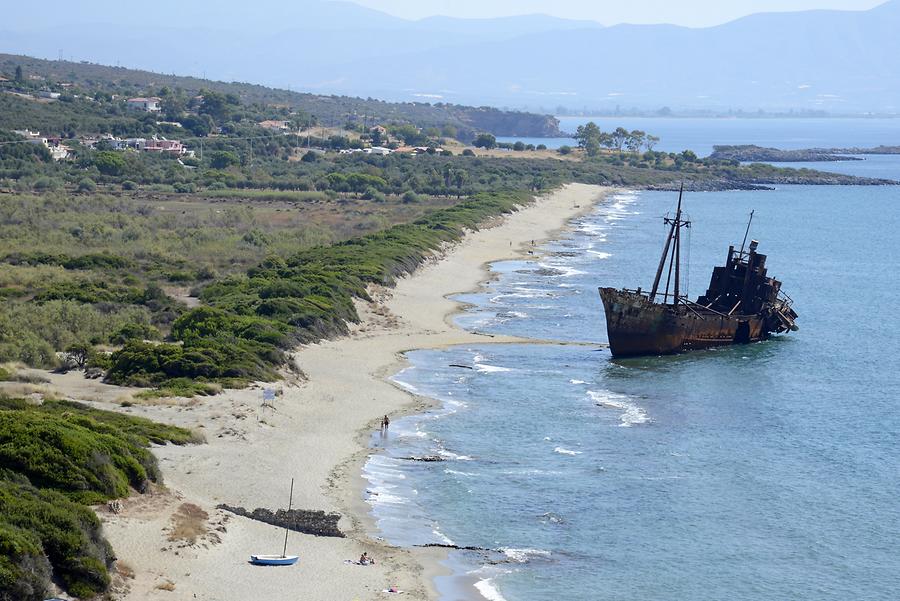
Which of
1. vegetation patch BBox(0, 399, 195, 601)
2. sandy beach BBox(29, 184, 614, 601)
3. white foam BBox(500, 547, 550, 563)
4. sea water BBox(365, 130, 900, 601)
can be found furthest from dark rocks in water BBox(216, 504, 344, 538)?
white foam BBox(500, 547, 550, 563)

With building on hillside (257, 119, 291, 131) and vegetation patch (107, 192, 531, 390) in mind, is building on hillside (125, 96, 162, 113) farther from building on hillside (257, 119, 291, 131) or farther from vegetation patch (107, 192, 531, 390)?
vegetation patch (107, 192, 531, 390)

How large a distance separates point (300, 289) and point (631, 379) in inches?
626

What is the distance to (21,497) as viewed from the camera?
24.5 metres

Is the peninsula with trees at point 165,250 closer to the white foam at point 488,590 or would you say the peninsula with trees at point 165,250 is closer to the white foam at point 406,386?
the white foam at point 406,386

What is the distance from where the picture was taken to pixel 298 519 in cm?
2991

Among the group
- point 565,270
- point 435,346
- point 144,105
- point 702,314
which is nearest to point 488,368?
point 435,346

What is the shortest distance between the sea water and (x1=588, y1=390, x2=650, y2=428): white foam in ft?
0.37

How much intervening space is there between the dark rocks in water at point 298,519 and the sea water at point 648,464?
1.37m

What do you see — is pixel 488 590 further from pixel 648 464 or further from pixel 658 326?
pixel 658 326

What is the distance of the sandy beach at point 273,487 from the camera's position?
1003 inches

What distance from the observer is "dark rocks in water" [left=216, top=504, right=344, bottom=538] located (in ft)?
96.2

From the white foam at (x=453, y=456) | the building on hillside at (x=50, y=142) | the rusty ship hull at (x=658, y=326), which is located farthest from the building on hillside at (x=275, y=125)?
the white foam at (x=453, y=456)

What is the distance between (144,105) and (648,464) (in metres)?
159

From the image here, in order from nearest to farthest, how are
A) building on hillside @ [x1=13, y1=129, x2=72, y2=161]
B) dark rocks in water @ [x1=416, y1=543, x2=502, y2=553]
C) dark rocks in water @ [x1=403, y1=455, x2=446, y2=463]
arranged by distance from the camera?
dark rocks in water @ [x1=416, y1=543, x2=502, y2=553]
dark rocks in water @ [x1=403, y1=455, x2=446, y2=463]
building on hillside @ [x1=13, y1=129, x2=72, y2=161]
